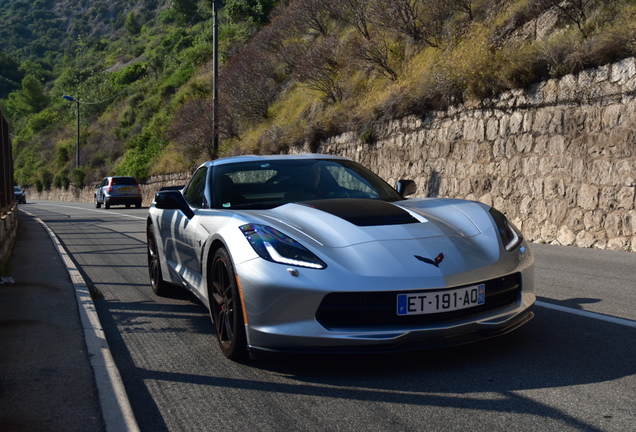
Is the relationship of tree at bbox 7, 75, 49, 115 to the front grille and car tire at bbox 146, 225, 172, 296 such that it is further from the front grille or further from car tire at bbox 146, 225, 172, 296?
the front grille

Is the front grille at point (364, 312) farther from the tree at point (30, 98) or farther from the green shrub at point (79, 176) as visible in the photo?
the tree at point (30, 98)

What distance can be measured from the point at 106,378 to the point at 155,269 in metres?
2.89

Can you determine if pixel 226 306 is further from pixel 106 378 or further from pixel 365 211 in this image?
pixel 365 211

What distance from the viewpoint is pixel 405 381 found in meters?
3.55

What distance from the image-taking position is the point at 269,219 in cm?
425

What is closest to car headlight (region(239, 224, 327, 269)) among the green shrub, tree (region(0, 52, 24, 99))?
the green shrub

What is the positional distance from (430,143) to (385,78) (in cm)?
507

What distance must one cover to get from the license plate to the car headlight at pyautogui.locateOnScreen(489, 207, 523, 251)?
654mm

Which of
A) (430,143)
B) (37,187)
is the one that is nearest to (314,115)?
(430,143)

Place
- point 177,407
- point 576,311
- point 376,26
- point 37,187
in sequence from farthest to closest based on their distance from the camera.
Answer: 1. point 37,187
2. point 376,26
3. point 576,311
4. point 177,407

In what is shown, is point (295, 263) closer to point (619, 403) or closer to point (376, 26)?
point (619, 403)

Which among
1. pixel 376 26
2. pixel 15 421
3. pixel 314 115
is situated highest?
pixel 376 26

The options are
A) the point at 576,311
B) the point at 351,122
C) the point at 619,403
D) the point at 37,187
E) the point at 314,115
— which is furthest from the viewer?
the point at 37,187

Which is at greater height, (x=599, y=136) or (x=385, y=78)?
(x=385, y=78)
